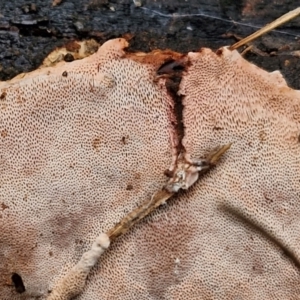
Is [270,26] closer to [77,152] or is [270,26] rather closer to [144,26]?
[144,26]

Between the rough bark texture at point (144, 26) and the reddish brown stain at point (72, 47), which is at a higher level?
the rough bark texture at point (144, 26)

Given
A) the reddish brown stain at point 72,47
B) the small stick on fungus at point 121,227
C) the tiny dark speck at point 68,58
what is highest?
the reddish brown stain at point 72,47

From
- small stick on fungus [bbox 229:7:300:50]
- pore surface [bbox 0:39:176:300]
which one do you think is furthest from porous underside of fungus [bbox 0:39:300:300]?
small stick on fungus [bbox 229:7:300:50]

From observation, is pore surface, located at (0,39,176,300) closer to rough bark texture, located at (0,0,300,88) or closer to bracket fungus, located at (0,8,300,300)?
bracket fungus, located at (0,8,300,300)

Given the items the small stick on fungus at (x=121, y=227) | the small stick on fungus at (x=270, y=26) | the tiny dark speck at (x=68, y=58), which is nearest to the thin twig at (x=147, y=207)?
the small stick on fungus at (x=121, y=227)

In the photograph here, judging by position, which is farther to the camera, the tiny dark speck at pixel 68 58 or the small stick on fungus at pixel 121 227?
the tiny dark speck at pixel 68 58

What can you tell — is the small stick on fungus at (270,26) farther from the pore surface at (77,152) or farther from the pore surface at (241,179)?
the pore surface at (77,152)

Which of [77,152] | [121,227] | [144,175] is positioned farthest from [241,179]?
[77,152]
